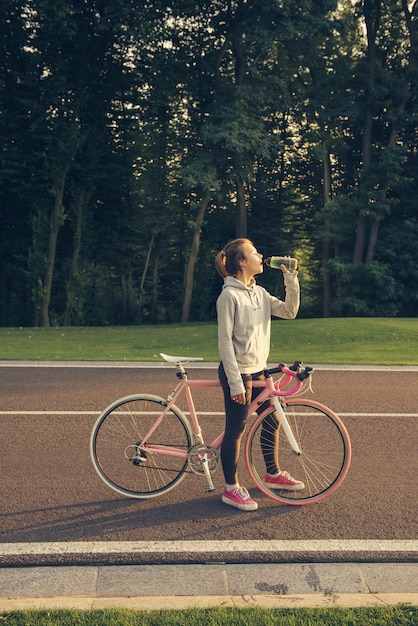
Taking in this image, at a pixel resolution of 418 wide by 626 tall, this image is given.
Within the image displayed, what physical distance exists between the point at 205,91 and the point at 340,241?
9699 mm

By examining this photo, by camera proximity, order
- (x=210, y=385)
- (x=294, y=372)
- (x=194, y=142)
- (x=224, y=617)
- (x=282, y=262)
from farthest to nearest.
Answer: (x=194, y=142) → (x=210, y=385) → (x=294, y=372) → (x=282, y=262) → (x=224, y=617)

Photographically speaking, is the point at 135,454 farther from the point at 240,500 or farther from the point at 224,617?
the point at 224,617

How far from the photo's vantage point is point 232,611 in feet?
12.0

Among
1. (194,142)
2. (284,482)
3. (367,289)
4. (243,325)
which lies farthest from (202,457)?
(194,142)

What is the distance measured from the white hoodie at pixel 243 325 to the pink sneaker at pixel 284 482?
887 millimetres

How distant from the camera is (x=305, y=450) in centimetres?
561

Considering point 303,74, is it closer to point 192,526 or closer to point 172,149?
point 172,149

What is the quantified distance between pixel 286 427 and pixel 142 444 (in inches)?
44.1

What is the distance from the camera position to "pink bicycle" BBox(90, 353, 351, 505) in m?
5.39

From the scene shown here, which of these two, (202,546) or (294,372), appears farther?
(294,372)

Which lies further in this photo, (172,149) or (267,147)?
(172,149)

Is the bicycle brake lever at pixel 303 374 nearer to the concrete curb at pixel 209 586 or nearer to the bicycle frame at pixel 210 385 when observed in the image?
the bicycle frame at pixel 210 385

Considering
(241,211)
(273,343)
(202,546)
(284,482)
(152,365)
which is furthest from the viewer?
(241,211)

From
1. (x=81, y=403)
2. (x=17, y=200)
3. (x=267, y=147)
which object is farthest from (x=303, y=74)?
(x=81, y=403)
